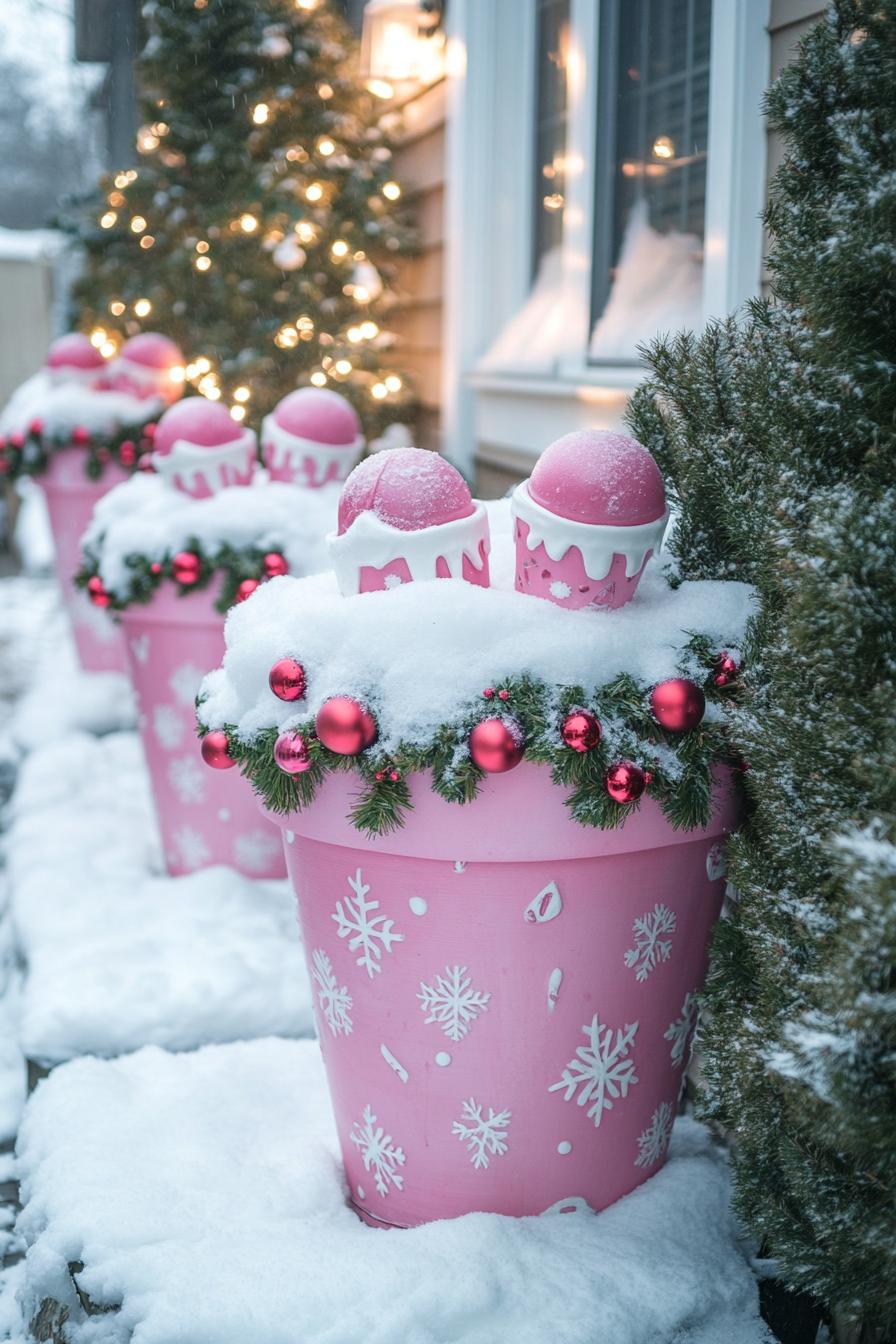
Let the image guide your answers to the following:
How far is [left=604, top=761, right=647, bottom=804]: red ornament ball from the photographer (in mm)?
1359

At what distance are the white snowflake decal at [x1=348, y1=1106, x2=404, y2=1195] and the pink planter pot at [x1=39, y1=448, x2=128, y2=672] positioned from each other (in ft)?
10.4

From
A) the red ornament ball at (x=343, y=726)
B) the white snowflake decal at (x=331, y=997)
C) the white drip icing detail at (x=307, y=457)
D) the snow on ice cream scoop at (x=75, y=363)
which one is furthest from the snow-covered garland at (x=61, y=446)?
the red ornament ball at (x=343, y=726)

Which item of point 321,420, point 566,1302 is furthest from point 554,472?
point 321,420

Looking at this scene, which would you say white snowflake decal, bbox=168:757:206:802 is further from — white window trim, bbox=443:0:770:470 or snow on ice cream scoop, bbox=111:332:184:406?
snow on ice cream scoop, bbox=111:332:184:406

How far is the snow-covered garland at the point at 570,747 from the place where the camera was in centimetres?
137

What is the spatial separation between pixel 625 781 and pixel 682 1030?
52 centimetres

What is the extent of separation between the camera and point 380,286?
4.44m

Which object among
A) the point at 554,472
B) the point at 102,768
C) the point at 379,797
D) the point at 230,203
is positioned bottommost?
the point at 102,768

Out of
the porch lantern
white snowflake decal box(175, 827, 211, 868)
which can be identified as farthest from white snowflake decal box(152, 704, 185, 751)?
the porch lantern

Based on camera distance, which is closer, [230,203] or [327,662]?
[327,662]

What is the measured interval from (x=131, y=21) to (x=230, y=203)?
18.5 feet

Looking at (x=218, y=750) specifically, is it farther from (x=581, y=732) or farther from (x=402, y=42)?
(x=402, y=42)

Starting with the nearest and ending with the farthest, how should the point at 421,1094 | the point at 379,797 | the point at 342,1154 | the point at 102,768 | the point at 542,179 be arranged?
1. the point at 379,797
2. the point at 421,1094
3. the point at 342,1154
4. the point at 542,179
5. the point at 102,768

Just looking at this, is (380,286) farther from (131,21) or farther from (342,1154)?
(131,21)
